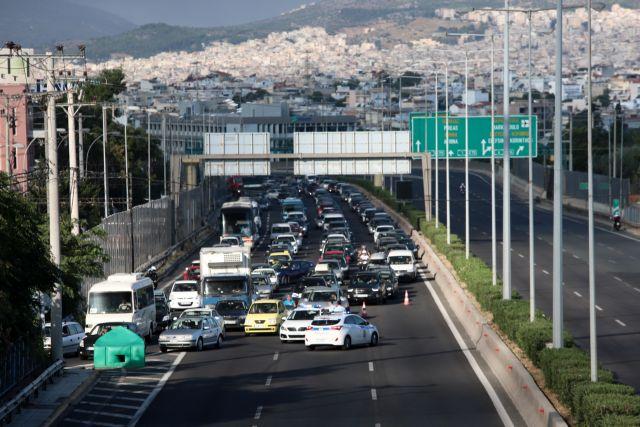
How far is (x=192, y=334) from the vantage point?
135 ft

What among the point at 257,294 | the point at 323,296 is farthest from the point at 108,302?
the point at 257,294

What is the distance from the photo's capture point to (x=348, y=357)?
3938 centimetres

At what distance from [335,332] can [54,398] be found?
1155 centimetres

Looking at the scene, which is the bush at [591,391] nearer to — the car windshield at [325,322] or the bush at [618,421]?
the bush at [618,421]

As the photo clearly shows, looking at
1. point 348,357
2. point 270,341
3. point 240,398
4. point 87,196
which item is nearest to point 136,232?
point 87,196

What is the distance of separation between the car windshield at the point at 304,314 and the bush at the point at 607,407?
71.4 feet

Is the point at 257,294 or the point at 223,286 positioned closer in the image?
the point at 223,286

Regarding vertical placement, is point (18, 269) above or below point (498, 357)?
above

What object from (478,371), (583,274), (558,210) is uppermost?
(558,210)

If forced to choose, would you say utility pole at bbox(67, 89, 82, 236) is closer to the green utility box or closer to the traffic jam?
the traffic jam

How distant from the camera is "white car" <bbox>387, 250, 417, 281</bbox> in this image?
65.8 metres

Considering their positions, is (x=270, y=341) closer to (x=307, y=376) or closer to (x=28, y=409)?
(x=307, y=376)

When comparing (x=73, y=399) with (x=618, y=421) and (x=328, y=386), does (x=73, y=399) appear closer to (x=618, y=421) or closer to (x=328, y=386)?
(x=328, y=386)

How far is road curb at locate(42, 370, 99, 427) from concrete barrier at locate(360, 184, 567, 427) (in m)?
A: 9.00
